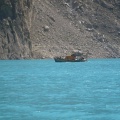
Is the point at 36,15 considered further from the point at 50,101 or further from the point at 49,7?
the point at 50,101

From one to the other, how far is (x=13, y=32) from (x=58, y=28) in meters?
36.3

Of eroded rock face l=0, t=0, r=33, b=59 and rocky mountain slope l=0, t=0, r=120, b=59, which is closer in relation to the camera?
eroded rock face l=0, t=0, r=33, b=59

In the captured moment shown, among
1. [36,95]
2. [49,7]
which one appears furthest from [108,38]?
[36,95]

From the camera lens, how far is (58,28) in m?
162

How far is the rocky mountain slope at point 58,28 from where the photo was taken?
127438 millimetres

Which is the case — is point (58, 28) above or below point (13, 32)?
below

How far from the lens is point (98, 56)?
16288 centimetres

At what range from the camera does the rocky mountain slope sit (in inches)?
5017

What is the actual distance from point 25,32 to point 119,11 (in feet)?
209

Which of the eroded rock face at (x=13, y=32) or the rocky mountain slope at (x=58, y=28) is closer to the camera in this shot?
the eroded rock face at (x=13, y=32)

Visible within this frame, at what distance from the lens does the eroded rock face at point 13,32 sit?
12606cm

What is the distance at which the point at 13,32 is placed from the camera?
127125 mm

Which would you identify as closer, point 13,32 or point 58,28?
point 13,32

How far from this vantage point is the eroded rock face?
126m
